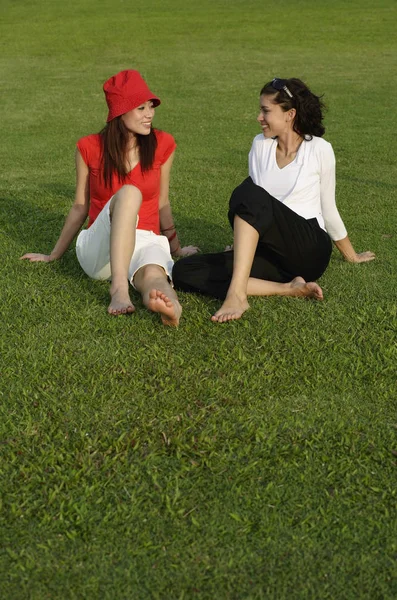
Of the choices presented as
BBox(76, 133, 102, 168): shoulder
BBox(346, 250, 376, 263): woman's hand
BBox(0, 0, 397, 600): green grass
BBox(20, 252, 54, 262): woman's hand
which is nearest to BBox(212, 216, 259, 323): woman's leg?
BBox(0, 0, 397, 600): green grass

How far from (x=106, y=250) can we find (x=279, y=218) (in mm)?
1093

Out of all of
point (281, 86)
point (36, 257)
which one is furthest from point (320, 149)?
point (36, 257)

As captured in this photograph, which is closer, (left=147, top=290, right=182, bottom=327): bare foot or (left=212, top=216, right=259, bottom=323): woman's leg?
(left=147, top=290, right=182, bottom=327): bare foot

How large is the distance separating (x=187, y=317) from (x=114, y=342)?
0.53 meters

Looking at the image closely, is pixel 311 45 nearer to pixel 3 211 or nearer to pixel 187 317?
pixel 3 211

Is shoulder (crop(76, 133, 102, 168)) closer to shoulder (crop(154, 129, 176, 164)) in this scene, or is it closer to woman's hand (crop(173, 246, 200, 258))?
shoulder (crop(154, 129, 176, 164))

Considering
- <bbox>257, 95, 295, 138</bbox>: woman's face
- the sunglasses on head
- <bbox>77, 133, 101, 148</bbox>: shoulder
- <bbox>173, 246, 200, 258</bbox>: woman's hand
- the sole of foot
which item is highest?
the sunglasses on head

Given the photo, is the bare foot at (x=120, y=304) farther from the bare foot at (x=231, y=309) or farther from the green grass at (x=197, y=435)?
the bare foot at (x=231, y=309)

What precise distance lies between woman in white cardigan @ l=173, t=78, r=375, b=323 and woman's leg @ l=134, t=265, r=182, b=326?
238 mm

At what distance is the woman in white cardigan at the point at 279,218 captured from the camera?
507 cm

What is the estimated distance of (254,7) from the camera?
34.2m

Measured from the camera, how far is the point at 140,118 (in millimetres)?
5512

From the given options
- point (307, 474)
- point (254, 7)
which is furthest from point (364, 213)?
point (254, 7)

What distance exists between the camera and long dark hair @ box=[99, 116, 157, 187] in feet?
18.3
